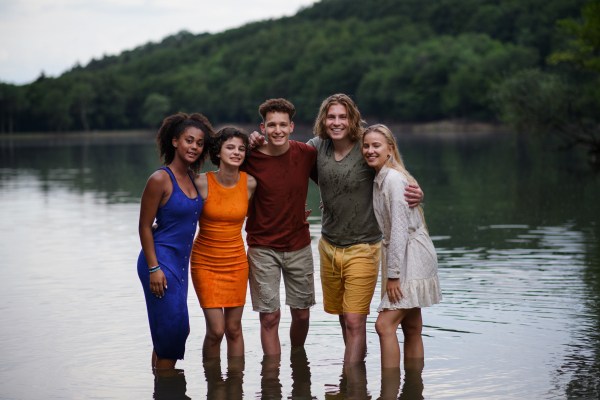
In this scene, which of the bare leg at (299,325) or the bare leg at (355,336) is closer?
the bare leg at (355,336)

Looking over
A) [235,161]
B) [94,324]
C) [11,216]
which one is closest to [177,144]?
[235,161]

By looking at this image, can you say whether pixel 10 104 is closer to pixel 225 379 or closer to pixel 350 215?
pixel 225 379

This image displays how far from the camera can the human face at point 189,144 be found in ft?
16.9

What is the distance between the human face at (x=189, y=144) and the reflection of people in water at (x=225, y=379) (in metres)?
1.75

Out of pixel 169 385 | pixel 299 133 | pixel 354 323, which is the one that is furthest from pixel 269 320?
pixel 299 133

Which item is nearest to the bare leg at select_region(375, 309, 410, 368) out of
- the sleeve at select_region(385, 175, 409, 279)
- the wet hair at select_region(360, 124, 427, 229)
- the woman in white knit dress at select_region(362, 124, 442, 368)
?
the woman in white knit dress at select_region(362, 124, 442, 368)

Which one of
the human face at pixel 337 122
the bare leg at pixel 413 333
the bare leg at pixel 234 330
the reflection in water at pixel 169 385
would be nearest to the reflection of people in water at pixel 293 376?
the bare leg at pixel 234 330

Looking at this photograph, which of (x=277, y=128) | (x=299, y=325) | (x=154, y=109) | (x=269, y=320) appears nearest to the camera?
(x=277, y=128)

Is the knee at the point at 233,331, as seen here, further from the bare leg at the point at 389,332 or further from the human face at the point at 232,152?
the human face at the point at 232,152

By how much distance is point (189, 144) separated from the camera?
16.9 feet

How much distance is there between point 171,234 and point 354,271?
4.83ft

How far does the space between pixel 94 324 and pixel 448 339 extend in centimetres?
360

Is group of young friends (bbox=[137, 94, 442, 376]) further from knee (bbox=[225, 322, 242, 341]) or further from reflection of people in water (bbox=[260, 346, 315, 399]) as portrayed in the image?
reflection of people in water (bbox=[260, 346, 315, 399])

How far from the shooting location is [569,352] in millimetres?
5891
